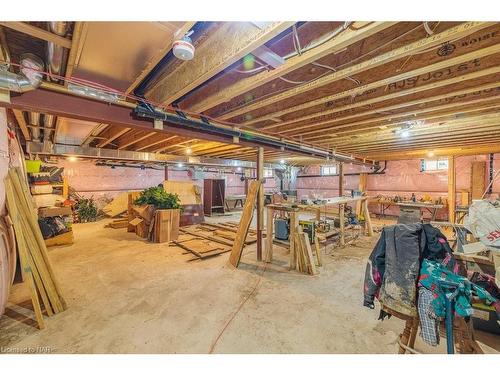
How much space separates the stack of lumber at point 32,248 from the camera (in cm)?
220

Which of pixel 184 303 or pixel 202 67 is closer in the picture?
pixel 202 67

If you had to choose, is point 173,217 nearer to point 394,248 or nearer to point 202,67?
point 202,67

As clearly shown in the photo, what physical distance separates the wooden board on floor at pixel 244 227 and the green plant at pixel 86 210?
22.2 ft

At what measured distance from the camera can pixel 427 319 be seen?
4.15ft

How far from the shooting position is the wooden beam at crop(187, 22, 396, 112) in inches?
51.8

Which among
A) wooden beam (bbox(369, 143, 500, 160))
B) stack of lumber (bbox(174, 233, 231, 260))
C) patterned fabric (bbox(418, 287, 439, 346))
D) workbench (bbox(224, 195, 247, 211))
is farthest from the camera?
workbench (bbox(224, 195, 247, 211))

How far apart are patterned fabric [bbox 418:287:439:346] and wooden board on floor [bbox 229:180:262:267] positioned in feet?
8.70

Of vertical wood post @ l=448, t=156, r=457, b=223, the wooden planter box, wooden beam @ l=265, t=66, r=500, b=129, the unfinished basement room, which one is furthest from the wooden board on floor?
vertical wood post @ l=448, t=156, r=457, b=223

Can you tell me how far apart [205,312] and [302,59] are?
103 inches

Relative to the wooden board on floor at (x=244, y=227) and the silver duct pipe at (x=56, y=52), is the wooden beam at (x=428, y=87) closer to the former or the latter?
the wooden board on floor at (x=244, y=227)

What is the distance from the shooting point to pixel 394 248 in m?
1.43

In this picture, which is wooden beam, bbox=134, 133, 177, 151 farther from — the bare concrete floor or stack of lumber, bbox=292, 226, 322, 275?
stack of lumber, bbox=292, 226, 322, 275

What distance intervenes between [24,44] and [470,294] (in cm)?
351
